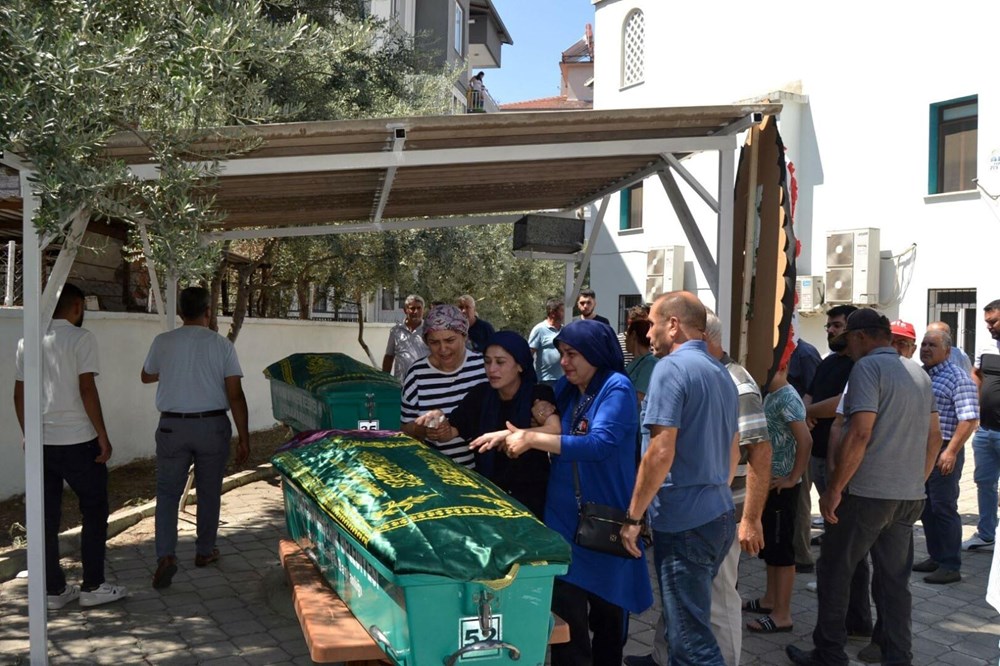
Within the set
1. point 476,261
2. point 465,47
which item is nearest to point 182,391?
point 476,261

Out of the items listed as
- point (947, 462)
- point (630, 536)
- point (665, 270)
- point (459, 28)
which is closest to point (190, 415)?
→ point (630, 536)

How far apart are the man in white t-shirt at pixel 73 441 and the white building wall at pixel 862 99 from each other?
12.9 m

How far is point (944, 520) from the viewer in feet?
22.4

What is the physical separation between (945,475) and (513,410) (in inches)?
154

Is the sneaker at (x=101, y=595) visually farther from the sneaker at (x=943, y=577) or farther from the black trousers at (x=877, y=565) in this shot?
the sneaker at (x=943, y=577)

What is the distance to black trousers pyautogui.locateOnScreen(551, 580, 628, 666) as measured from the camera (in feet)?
13.3

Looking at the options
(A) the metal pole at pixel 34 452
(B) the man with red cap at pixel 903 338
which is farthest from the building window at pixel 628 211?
(A) the metal pole at pixel 34 452

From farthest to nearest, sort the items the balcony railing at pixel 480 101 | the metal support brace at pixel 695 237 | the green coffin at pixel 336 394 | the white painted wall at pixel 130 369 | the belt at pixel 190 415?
the balcony railing at pixel 480 101, the white painted wall at pixel 130 369, the green coffin at pixel 336 394, the metal support brace at pixel 695 237, the belt at pixel 190 415

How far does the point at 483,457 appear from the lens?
4570mm

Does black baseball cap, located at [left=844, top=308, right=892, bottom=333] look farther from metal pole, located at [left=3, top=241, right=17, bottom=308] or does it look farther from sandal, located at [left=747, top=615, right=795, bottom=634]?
metal pole, located at [left=3, top=241, right=17, bottom=308]

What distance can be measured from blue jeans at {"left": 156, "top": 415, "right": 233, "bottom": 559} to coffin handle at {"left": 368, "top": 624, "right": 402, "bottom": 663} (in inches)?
120

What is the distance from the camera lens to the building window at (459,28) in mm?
35169

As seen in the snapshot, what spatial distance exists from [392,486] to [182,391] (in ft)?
9.66

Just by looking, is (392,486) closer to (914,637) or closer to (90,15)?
(90,15)
